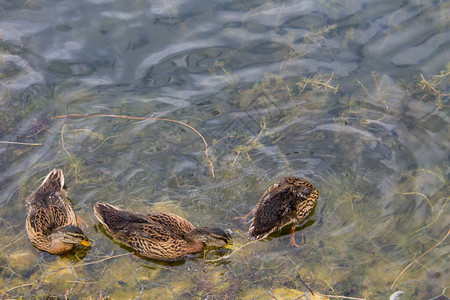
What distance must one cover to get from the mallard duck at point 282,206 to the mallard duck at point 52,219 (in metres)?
2.14

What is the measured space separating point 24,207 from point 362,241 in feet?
14.3

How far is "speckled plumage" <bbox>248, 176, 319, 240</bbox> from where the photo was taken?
5.50m

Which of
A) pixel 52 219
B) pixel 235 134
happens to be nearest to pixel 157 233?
pixel 52 219

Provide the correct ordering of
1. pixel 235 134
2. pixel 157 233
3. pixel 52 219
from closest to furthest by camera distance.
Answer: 1. pixel 157 233
2. pixel 52 219
3. pixel 235 134

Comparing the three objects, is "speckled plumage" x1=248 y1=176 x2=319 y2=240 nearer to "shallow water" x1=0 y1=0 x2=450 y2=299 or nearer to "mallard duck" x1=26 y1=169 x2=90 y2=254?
"shallow water" x1=0 y1=0 x2=450 y2=299

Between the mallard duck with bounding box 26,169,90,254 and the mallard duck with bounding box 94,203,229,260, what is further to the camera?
the mallard duck with bounding box 26,169,90,254

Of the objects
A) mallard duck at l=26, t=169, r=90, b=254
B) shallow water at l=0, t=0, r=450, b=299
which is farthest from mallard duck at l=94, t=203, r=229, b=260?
mallard duck at l=26, t=169, r=90, b=254

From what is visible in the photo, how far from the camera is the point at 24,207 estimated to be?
6.10 meters

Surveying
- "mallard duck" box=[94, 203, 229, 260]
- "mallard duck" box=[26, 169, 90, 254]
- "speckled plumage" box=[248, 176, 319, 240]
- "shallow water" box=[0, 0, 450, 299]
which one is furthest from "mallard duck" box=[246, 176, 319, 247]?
"mallard duck" box=[26, 169, 90, 254]

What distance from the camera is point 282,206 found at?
5.60m

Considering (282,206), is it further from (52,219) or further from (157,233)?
(52,219)

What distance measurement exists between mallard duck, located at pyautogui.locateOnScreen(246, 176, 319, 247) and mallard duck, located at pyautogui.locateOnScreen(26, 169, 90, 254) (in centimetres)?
214

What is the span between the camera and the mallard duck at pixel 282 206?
5.50m

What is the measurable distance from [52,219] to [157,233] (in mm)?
1459
